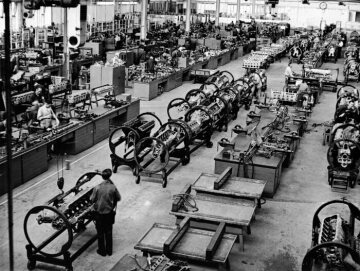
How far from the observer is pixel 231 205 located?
880 cm

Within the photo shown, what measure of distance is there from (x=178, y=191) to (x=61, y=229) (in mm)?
3473

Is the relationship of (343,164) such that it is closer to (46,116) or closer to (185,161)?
(185,161)

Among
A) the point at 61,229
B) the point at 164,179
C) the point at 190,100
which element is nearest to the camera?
the point at 61,229

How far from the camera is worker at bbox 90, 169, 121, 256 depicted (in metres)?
7.61

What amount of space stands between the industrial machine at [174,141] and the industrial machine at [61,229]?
246cm

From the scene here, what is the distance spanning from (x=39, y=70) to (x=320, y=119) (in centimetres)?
976

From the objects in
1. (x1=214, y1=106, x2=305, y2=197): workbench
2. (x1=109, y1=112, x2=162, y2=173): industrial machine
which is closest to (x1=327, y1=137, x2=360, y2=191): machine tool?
(x1=214, y1=106, x2=305, y2=197): workbench

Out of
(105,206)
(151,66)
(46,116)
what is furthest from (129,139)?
(151,66)

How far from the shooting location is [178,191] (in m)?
10.8

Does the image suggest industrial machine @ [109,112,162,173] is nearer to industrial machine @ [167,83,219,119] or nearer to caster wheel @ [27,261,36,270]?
industrial machine @ [167,83,219,119]

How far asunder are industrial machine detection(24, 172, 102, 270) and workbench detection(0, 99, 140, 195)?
173cm

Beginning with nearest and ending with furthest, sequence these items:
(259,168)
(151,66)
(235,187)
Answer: (235,187) → (259,168) → (151,66)

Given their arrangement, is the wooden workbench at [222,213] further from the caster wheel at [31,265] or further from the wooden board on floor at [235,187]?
the caster wheel at [31,265]

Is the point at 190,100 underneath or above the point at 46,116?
underneath
